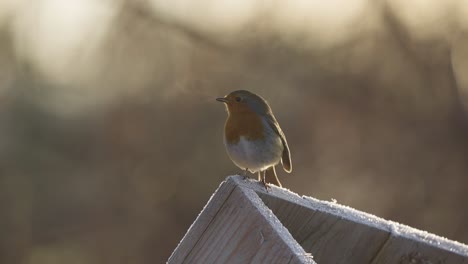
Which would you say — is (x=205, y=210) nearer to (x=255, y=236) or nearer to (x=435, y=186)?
(x=255, y=236)

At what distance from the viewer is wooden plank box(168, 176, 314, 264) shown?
59.1 inches

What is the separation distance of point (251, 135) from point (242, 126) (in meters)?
0.07

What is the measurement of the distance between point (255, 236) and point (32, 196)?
6.12 m

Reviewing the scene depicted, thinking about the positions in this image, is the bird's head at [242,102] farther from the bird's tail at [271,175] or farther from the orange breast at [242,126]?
the bird's tail at [271,175]

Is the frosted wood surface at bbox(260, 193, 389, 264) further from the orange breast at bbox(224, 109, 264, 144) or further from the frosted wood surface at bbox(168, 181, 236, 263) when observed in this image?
the orange breast at bbox(224, 109, 264, 144)

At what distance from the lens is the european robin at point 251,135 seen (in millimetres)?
3988

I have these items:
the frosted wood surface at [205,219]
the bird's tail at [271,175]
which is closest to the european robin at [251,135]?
the bird's tail at [271,175]

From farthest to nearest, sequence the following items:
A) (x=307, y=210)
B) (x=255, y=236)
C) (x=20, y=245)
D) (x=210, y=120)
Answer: (x=210, y=120)
(x=20, y=245)
(x=307, y=210)
(x=255, y=236)

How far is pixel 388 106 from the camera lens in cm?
815

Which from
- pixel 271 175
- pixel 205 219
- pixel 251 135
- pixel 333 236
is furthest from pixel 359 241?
pixel 271 175

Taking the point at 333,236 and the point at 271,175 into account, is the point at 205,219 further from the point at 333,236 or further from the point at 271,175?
the point at 271,175

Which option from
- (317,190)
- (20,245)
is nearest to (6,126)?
(20,245)

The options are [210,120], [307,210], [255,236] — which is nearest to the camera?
[255,236]

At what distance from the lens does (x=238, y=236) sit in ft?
5.42
